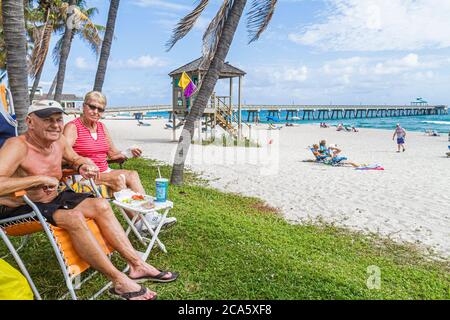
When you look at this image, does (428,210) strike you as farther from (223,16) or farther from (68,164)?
(68,164)

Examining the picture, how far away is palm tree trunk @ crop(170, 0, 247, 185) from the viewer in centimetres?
797

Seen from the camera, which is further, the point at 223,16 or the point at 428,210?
the point at 223,16

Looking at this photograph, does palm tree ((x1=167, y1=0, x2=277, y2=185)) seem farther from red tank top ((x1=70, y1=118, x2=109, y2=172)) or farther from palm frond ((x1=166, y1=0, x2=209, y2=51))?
red tank top ((x1=70, y1=118, x2=109, y2=172))

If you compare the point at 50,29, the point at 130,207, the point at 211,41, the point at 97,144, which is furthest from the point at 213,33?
the point at 50,29

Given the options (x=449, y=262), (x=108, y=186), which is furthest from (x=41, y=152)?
(x=449, y=262)

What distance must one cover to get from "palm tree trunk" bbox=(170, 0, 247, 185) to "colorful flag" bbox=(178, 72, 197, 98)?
23.3ft

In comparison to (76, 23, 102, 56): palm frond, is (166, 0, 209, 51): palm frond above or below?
below

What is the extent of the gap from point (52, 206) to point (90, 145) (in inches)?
66.6

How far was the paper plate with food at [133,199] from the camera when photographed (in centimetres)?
359

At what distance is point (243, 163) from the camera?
13.3 metres

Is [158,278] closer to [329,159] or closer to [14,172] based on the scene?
[14,172]

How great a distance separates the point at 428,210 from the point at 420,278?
144 inches

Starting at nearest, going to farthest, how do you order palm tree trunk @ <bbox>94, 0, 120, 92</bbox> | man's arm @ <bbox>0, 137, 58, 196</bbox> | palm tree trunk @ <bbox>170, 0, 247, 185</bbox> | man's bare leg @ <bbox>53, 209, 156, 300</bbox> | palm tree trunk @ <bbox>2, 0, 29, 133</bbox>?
man's arm @ <bbox>0, 137, 58, 196</bbox> → man's bare leg @ <bbox>53, 209, 156, 300</bbox> → palm tree trunk @ <bbox>2, 0, 29, 133</bbox> → palm tree trunk @ <bbox>170, 0, 247, 185</bbox> → palm tree trunk @ <bbox>94, 0, 120, 92</bbox>

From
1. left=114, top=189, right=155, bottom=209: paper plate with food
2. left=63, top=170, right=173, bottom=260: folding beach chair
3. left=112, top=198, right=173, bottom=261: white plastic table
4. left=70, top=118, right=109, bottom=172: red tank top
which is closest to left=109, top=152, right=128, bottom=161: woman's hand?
left=70, top=118, right=109, bottom=172: red tank top
